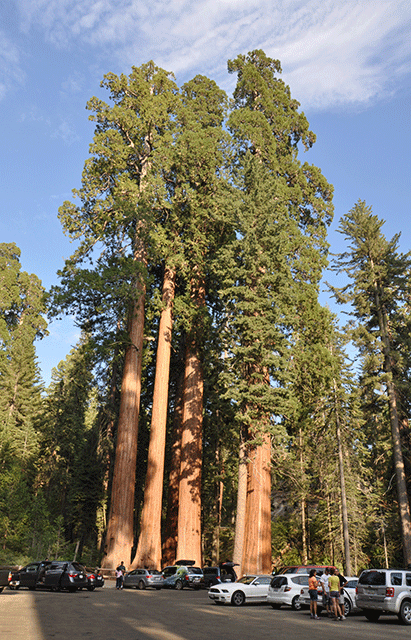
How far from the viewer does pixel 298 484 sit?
1050 inches

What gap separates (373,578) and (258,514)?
9.28m

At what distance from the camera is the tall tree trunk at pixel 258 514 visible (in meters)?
22.1

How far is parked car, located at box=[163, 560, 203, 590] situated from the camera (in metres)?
25.3

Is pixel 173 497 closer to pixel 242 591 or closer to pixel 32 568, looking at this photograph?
pixel 32 568

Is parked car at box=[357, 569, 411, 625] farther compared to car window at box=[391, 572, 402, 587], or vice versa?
car window at box=[391, 572, 402, 587]

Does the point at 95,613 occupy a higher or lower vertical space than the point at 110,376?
lower

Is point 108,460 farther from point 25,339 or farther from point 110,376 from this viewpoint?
point 25,339

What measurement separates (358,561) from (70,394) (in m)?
32.3

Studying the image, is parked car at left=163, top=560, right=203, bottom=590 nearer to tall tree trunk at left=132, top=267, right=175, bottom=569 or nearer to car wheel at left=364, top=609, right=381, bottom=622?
tall tree trunk at left=132, top=267, right=175, bottom=569

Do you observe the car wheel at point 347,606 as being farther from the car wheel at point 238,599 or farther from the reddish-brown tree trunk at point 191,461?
the reddish-brown tree trunk at point 191,461

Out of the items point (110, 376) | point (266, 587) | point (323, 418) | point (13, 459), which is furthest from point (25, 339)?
point (266, 587)

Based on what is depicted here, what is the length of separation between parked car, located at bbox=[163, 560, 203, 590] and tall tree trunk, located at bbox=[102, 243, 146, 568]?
7.35ft

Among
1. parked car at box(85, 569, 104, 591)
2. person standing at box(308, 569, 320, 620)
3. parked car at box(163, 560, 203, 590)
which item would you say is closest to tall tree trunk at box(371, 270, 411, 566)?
parked car at box(163, 560, 203, 590)

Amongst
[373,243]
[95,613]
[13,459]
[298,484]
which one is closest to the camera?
[95,613]
